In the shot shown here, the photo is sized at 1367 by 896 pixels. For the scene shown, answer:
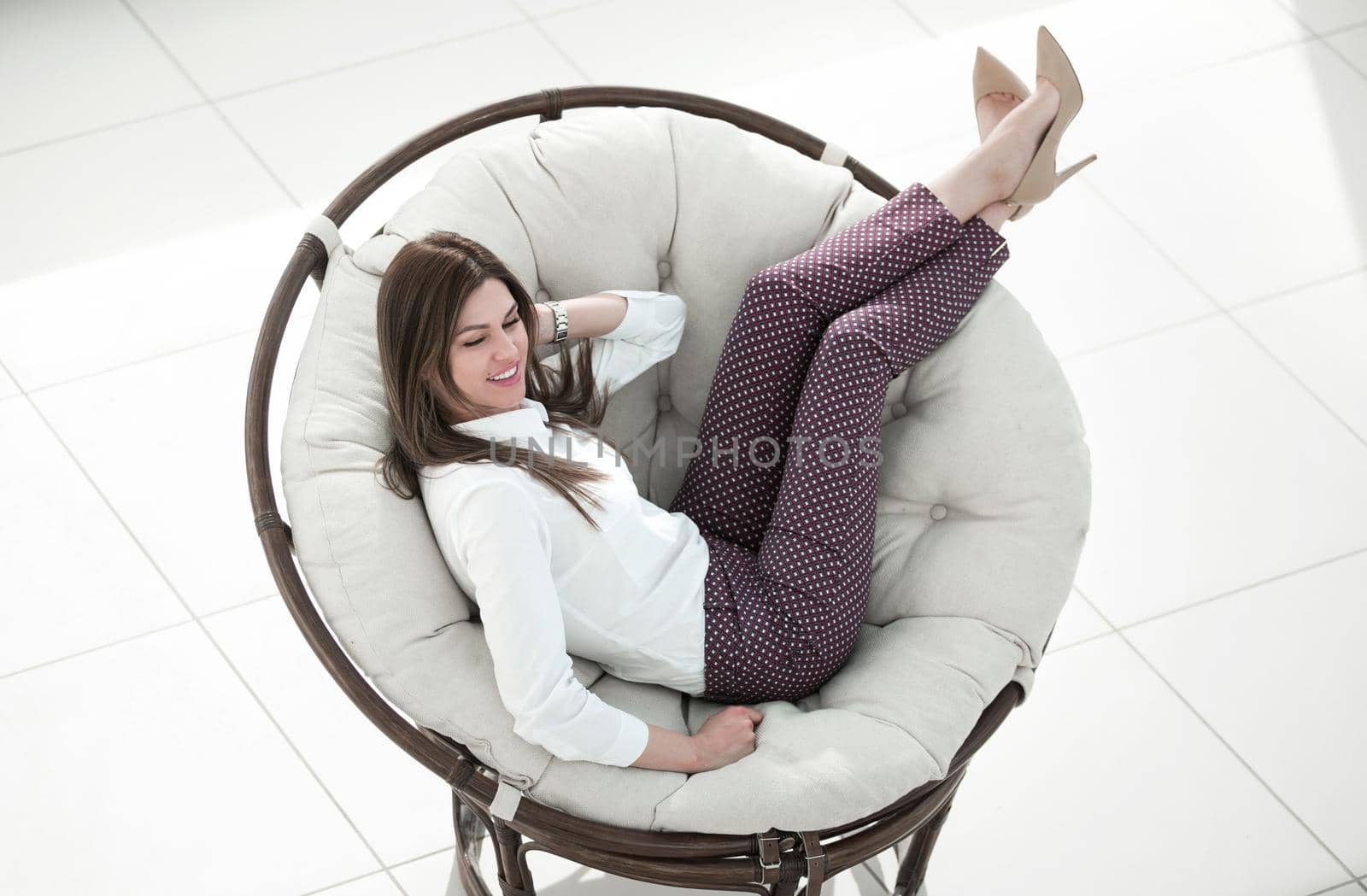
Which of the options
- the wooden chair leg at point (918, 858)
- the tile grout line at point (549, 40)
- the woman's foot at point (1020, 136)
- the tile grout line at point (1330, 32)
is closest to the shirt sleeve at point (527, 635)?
the wooden chair leg at point (918, 858)

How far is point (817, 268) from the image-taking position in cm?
179

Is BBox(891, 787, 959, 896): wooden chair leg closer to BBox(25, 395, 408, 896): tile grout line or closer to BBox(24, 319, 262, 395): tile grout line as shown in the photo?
BBox(25, 395, 408, 896): tile grout line

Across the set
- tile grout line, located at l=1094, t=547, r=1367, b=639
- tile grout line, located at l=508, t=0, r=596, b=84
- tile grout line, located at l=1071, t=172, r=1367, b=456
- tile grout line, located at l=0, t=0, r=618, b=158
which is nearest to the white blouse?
tile grout line, located at l=1094, t=547, r=1367, b=639

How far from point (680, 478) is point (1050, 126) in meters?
0.63

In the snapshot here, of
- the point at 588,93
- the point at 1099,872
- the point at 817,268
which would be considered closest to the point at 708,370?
the point at 817,268

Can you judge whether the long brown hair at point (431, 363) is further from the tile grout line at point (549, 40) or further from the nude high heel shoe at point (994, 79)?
the tile grout line at point (549, 40)

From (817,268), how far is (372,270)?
1.66 ft

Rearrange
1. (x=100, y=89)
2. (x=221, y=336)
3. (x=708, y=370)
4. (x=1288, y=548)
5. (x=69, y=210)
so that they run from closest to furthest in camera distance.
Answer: (x=708, y=370) → (x=1288, y=548) → (x=221, y=336) → (x=69, y=210) → (x=100, y=89)

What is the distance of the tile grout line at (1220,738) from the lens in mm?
2061

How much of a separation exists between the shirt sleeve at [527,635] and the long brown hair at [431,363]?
96 mm

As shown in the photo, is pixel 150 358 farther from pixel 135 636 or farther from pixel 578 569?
pixel 578 569

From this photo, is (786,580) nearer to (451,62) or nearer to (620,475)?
(620,475)

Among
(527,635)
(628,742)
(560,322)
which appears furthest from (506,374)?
(628,742)

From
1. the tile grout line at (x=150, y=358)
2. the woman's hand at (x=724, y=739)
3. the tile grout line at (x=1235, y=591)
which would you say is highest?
the woman's hand at (x=724, y=739)
